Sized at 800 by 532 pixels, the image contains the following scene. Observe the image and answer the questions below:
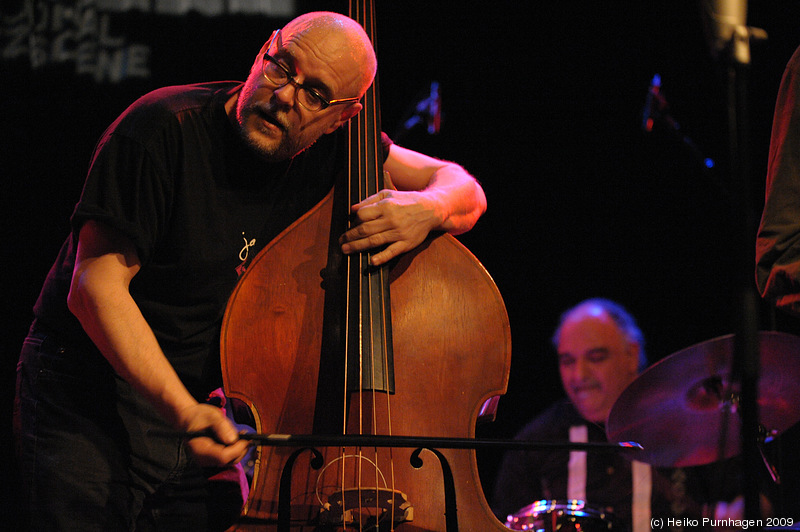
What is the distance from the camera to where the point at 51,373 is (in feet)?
4.96

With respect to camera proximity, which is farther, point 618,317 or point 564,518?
point 618,317

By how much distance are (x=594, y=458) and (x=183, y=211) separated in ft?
9.13

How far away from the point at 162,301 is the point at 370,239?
503 mm

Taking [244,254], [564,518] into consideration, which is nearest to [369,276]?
[244,254]

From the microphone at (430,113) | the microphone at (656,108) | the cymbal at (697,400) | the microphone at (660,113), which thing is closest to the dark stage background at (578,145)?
the microphone at (430,113)

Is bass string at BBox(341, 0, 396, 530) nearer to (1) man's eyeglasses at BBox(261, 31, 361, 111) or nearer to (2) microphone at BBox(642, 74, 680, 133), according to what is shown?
(1) man's eyeglasses at BBox(261, 31, 361, 111)

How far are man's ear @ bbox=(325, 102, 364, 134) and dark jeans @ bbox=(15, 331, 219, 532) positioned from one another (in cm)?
79

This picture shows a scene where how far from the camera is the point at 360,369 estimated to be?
1392 mm

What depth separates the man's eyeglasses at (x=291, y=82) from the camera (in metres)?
1.63

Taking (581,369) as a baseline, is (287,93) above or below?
above

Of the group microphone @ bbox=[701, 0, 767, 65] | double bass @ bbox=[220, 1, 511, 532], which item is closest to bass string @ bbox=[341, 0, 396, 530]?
double bass @ bbox=[220, 1, 511, 532]

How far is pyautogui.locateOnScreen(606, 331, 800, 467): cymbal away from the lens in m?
2.46

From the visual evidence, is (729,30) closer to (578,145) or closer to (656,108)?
(656,108)

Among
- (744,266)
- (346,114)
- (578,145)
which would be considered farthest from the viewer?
(578,145)
